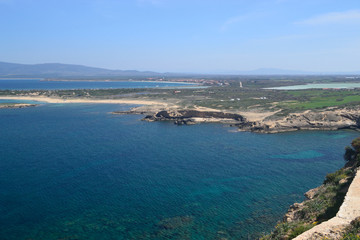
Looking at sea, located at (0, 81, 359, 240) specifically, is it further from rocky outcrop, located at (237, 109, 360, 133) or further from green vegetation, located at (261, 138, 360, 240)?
green vegetation, located at (261, 138, 360, 240)

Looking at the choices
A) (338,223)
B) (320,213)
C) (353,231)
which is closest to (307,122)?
(320,213)

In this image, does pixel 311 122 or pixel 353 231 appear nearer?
pixel 353 231

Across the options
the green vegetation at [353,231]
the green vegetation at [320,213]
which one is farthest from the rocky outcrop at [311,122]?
the green vegetation at [353,231]

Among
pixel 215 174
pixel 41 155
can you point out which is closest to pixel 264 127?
pixel 215 174

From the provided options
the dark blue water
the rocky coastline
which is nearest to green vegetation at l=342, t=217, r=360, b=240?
the dark blue water

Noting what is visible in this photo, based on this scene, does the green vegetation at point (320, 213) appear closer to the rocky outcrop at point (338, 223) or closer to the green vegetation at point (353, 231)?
the green vegetation at point (353, 231)

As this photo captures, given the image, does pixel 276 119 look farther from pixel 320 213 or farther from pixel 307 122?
pixel 320 213
